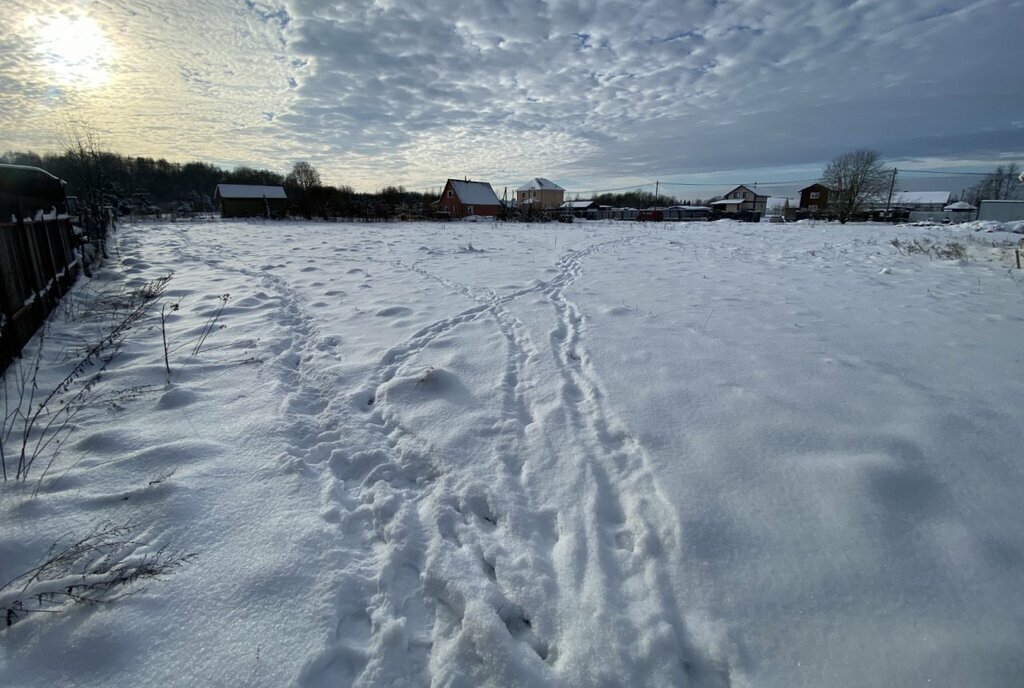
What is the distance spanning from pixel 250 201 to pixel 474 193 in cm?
2550

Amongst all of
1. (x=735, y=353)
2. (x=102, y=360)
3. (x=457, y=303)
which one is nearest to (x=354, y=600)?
(x=735, y=353)

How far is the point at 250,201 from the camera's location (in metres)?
49.9

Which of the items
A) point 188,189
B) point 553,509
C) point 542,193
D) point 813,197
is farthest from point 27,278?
point 188,189

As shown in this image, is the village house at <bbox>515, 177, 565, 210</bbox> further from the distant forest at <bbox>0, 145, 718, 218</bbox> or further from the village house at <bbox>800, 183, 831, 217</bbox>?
the village house at <bbox>800, 183, 831, 217</bbox>

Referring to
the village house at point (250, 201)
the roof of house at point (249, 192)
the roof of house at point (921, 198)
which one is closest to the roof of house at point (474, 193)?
the village house at point (250, 201)

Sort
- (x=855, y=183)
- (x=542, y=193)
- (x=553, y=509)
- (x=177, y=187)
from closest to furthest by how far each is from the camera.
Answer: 1. (x=553, y=509)
2. (x=855, y=183)
3. (x=542, y=193)
4. (x=177, y=187)

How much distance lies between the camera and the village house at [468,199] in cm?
5409

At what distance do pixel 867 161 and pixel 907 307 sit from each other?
52305mm

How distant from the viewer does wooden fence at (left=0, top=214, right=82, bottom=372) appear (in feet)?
14.2

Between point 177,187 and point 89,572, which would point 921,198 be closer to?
point 89,572

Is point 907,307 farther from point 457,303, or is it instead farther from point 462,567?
point 462,567

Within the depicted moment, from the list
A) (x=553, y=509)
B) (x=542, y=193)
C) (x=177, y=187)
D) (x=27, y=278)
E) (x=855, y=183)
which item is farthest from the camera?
(x=177, y=187)

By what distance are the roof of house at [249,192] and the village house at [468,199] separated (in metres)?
18.9

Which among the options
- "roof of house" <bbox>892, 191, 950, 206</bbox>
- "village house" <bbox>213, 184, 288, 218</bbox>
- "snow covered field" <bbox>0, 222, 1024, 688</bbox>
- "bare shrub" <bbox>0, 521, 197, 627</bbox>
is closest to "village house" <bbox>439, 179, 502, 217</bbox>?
"village house" <bbox>213, 184, 288, 218</bbox>
